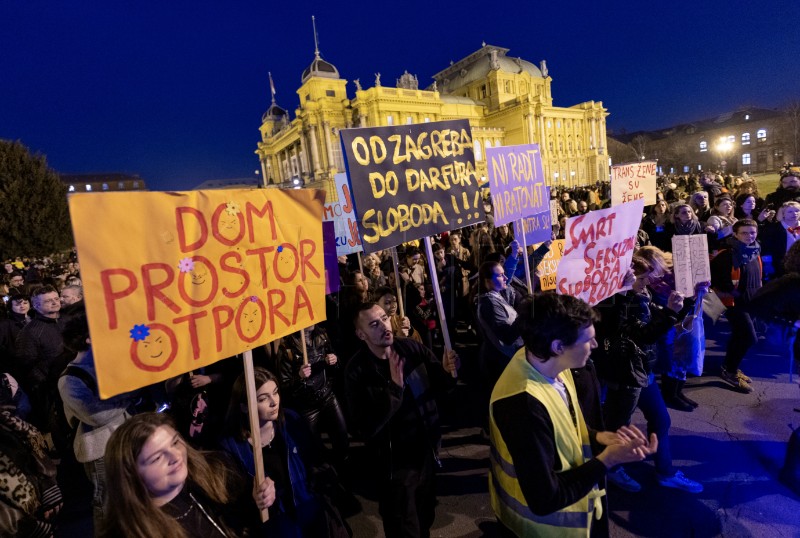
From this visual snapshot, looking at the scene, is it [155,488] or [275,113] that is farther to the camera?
[275,113]

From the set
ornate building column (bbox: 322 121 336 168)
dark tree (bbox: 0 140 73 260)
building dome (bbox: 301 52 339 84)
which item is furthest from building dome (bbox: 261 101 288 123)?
dark tree (bbox: 0 140 73 260)

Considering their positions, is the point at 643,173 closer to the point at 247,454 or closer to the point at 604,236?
the point at 604,236

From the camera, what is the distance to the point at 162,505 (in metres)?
1.73

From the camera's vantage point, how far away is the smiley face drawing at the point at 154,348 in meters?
1.76

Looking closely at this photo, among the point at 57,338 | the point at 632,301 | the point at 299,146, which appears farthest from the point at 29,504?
the point at 299,146

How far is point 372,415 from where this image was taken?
269 centimetres

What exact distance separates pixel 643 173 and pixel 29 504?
7.99 m

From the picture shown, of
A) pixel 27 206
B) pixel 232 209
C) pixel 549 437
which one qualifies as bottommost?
pixel 549 437

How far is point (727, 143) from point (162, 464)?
7404 centimetres

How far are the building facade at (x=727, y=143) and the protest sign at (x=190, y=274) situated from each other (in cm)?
6791

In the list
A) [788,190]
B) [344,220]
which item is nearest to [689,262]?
[344,220]

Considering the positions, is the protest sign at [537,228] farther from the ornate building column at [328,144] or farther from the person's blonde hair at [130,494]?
the ornate building column at [328,144]

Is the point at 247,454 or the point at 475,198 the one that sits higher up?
the point at 475,198

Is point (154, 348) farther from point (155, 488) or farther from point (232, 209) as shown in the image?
point (232, 209)
